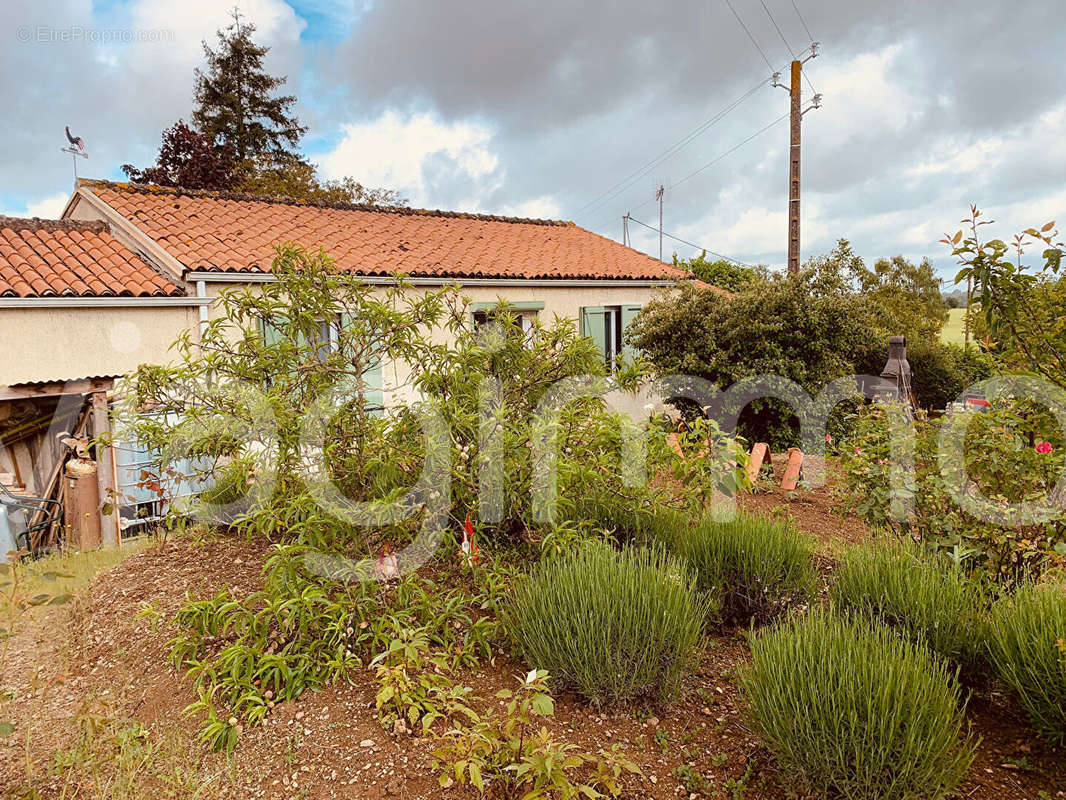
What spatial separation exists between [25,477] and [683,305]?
403 inches

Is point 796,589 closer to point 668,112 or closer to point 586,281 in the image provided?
point 586,281

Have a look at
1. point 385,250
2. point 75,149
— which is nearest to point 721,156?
point 385,250

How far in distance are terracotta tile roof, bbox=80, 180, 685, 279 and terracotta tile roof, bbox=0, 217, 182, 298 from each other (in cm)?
49

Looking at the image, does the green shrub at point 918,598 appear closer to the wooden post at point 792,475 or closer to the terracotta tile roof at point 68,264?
the wooden post at point 792,475

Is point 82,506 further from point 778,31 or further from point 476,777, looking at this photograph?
point 778,31

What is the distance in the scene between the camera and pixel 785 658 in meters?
2.12

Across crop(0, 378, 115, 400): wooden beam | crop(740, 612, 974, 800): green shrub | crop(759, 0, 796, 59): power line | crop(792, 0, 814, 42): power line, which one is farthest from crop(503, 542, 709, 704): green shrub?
crop(792, 0, 814, 42): power line

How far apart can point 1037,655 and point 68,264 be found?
1033 centimetres

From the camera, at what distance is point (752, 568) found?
3.40 meters

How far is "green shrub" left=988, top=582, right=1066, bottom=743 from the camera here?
2.28m

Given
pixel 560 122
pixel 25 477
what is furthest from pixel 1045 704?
pixel 560 122

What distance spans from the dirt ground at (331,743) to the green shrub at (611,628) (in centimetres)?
17

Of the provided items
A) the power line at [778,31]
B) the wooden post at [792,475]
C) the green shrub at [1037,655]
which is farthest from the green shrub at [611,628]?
the power line at [778,31]

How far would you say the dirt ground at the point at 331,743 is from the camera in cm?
221
